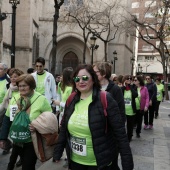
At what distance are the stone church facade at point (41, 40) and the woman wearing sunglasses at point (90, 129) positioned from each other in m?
19.6

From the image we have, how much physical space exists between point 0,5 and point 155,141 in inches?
662

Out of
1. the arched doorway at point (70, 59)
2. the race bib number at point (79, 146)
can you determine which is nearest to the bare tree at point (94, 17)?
the arched doorway at point (70, 59)

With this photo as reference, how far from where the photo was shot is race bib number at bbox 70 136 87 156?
276cm

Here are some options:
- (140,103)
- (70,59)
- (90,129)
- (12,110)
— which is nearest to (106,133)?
(90,129)

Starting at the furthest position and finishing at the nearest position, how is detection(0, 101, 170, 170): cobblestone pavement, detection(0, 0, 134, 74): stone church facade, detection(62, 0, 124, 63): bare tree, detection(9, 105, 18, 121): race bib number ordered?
detection(0, 0, 134, 74): stone church facade < detection(62, 0, 124, 63): bare tree < detection(0, 101, 170, 170): cobblestone pavement < detection(9, 105, 18, 121): race bib number

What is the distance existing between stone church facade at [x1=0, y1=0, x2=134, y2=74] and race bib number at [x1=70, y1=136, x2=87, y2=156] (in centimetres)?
1970

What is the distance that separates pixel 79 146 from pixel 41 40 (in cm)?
3009

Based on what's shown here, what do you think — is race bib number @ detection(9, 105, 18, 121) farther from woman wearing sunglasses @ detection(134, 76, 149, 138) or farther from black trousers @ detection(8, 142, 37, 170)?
woman wearing sunglasses @ detection(134, 76, 149, 138)

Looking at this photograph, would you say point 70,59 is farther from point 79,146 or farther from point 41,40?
point 79,146

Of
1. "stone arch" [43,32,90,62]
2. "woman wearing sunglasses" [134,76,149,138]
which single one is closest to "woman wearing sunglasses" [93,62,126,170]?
"woman wearing sunglasses" [134,76,149,138]

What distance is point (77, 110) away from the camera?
2.83 metres

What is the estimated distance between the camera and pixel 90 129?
2.70m

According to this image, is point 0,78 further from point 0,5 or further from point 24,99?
point 0,5

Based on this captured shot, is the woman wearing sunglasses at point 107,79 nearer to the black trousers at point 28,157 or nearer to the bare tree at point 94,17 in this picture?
the black trousers at point 28,157
